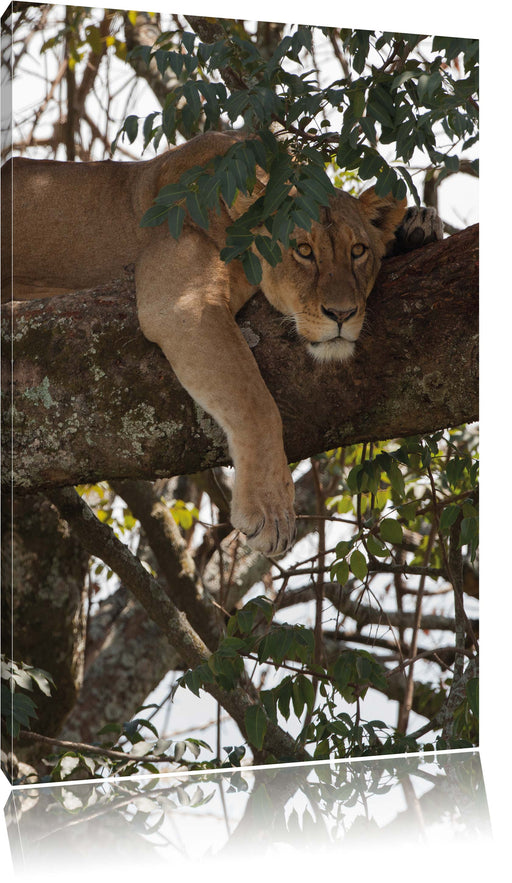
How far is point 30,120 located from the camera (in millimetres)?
3629

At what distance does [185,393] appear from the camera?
10.4ft

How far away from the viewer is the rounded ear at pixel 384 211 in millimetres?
3477

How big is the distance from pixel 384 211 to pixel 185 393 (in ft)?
3.02

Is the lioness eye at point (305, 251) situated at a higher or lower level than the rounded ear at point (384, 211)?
lower

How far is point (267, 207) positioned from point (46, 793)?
6.05 ft

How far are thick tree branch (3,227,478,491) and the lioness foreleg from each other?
9 centimetres

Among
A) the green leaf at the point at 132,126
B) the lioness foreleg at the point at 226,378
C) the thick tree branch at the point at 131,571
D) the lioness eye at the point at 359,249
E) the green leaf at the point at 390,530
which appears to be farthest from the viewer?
the thick tree branch at the point at 131,571

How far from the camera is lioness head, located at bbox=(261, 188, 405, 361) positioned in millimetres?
3238

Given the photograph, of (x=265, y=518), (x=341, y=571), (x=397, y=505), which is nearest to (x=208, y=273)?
(x=265, y=518)

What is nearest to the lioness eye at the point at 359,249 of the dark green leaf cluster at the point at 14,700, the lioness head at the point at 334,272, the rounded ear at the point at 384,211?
the lioness head at the point at 334,272

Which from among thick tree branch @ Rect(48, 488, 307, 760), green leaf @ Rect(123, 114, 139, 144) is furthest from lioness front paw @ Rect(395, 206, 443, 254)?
thick tree branch @ Rect(48, 488, 307, 760)

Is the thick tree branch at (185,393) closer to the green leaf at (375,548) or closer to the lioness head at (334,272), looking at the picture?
the lioness head at (334,272)

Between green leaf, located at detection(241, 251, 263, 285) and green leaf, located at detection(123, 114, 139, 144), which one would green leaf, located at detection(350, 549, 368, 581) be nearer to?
green leaf, located at detection(241, 251, 263, 285)

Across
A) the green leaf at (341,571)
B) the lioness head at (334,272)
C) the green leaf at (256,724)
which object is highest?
the lioness head at (334,272)
